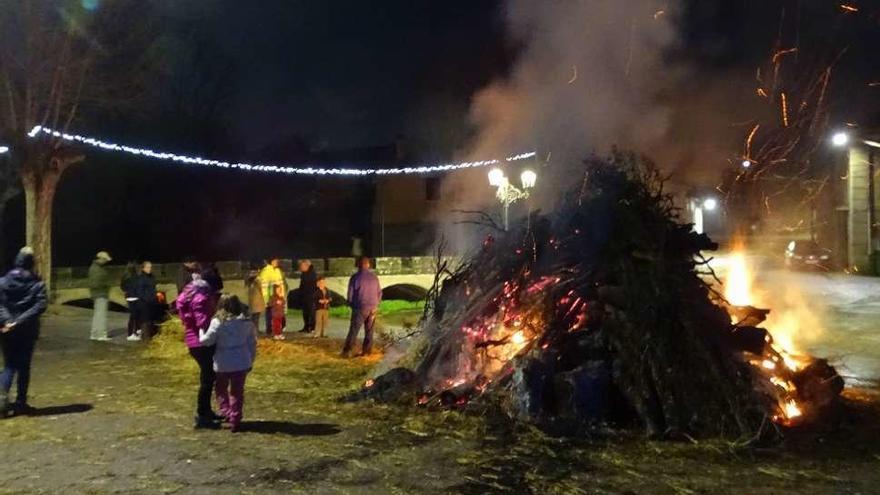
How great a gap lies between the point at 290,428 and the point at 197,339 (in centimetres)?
121

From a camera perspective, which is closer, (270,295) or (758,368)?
(758,368)

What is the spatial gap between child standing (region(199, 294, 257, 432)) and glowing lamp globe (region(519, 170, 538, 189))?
11.5 meters

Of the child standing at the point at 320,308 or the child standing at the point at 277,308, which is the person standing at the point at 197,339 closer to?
the child standing at the point at 277,308

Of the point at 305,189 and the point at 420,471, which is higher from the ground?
the point at 305,189

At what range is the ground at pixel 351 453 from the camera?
5.82m

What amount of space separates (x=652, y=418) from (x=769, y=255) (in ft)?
136

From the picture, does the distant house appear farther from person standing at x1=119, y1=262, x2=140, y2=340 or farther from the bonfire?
person standing at x1=119, y1=262, x2=140, y2=340

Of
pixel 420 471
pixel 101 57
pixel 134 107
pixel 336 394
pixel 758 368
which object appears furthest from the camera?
pixel 134 107

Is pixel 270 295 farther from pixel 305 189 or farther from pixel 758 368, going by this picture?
pixel 305 189

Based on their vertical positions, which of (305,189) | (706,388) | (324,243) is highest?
(305,189)

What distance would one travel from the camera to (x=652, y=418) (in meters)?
7.42

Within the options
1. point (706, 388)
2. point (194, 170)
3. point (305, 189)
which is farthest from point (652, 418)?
point (305, 189)

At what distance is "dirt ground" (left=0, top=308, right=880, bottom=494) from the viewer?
581 centimetres

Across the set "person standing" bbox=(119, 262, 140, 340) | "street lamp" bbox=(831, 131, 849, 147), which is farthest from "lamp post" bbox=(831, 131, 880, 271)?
"person standing" bbox=(119, 262, 140, 340)
